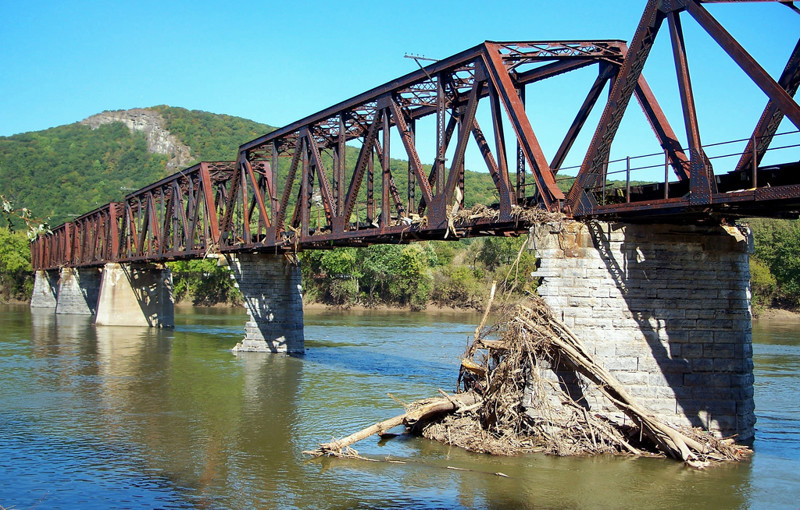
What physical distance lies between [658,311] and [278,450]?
9507mm

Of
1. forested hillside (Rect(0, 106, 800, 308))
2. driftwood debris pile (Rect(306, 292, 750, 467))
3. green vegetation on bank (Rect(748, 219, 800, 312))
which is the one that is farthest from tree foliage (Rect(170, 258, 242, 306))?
driftwood debris pile (Rect(306, 292, 750, 467))

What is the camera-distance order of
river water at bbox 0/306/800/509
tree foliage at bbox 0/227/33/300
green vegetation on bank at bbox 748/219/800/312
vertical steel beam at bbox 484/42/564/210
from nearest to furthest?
river water at bbox 0/306/800/509 < vertical steel beam at bbox 484/42/564/210 < green vegetation on bank at bbox 748/219/800/312 < tree foliage at bbox 0/227/33/300

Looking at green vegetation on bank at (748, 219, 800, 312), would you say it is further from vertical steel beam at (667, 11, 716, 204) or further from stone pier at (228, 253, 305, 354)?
vertical steel beam at (667, 11, 716, 204)

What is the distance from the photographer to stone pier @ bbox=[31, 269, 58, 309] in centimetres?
9612

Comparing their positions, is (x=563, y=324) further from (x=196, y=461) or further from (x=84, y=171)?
(x=84, y=171)

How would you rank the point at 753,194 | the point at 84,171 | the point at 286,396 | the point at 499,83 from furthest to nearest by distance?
the point at 84,171 < the point at 286,396 < the point at 499,83 < the point at 753,194

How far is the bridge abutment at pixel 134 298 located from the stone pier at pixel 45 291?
4089 cm

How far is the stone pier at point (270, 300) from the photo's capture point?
38219 millimetres

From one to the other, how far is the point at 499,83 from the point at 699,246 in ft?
21.0

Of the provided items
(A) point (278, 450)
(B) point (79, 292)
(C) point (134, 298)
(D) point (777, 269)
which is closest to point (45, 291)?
(B) point (79, 292)

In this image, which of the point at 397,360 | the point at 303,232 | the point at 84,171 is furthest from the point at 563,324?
the point at 84,171

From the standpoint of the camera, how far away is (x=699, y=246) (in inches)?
717

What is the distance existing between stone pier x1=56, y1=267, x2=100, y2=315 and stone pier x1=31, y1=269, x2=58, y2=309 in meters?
17.2

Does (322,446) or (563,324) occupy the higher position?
(563,324)
